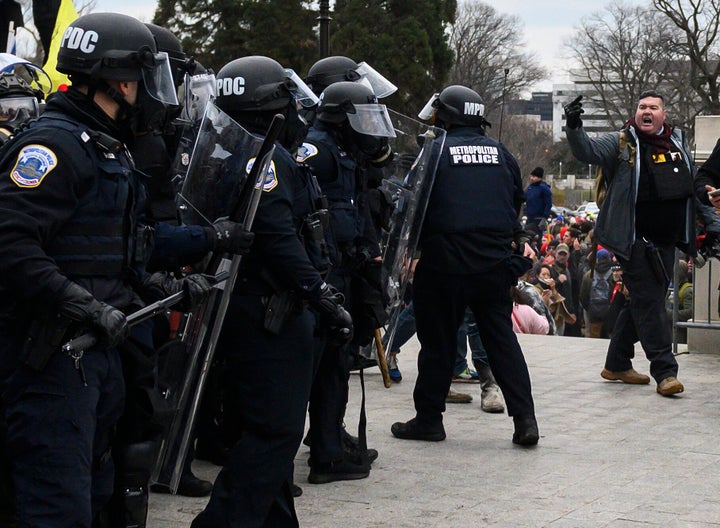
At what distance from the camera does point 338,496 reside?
5.57 metres

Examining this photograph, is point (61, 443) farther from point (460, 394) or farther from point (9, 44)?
point (9, 44)

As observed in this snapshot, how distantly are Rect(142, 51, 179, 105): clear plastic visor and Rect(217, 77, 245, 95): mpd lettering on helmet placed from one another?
0.81m

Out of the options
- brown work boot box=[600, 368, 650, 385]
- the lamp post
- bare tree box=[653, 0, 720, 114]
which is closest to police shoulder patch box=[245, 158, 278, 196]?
brown work boot box=[600, 368, 650, 385]

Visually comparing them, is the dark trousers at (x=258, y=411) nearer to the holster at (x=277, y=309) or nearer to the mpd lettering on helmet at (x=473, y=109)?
the holster at (x=277, y=309)

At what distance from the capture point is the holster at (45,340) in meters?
3.48

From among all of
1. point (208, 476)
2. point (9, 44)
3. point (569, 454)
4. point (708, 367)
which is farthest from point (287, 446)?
point (9, 44)

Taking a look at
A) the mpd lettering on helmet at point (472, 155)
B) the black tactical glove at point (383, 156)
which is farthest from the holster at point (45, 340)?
the mpd lettering on helmet at point (472, 155)

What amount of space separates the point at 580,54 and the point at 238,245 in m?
47.4

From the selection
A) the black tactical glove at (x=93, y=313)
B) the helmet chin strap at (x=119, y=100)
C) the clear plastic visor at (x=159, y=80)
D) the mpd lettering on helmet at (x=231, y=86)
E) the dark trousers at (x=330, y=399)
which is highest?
the mpd lettering on helmet at (x=231, y=86)

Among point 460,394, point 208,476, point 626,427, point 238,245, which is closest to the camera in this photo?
point 238,245

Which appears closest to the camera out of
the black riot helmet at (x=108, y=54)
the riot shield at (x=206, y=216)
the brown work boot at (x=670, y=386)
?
the black riot helmet at (x=108, y=54)

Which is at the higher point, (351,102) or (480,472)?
(351,102)

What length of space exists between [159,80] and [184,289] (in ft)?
2.37

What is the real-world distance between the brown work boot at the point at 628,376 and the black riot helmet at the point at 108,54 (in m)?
5.51
